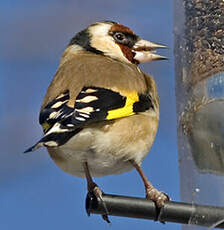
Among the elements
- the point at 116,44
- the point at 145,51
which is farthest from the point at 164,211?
the point at 116,44

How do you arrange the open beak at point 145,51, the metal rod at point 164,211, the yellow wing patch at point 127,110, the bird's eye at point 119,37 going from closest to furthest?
1. the metal rod at point 164,211
2. the yellow wing patch at point 127,110
3. the open beak at point 145,51
4. the bird's eye at point 119,37

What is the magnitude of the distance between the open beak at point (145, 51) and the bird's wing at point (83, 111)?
20.4 inches

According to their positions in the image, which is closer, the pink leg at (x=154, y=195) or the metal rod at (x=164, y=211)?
the metal rod at (x=164, y=211)

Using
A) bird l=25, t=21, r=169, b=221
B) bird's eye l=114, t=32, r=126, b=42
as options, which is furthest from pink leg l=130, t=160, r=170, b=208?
bird's eye l=114, t=32, r=126, b=42

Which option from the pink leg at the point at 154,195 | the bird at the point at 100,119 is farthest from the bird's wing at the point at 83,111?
the pink leg at the point at 154,195

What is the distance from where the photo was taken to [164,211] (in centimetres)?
257

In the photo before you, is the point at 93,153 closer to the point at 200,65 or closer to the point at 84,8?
the point at 200,65

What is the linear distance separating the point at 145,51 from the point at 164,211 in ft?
4.10

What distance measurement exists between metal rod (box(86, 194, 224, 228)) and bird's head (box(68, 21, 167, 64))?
108 centimetres

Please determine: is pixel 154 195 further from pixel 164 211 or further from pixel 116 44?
pixel 116 44

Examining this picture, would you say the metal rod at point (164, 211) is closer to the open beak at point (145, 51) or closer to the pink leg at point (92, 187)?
the pink leg at point (92, 187)

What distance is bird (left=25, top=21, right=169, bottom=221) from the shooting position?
107 inches

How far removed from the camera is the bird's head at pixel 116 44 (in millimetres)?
3617

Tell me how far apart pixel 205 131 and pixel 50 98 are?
692 millimetres
